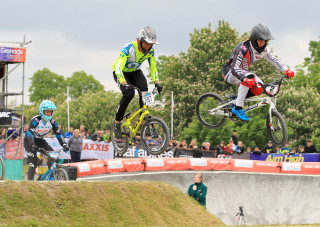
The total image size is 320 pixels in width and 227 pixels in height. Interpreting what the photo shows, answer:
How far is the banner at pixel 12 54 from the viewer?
23.3 metres

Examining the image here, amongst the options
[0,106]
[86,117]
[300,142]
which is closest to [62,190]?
[0,106]

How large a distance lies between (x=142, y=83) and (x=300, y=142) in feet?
108

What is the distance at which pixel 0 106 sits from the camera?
2438 centimetres

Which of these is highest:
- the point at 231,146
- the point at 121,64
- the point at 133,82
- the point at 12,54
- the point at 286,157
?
the point at 12,54

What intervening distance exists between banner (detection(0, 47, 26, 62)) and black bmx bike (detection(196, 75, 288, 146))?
11158mm

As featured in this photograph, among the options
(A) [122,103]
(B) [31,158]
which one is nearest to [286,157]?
(B) [31,158]

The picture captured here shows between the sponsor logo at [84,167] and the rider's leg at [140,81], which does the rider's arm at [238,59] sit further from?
the sponsor logo at [84,167]

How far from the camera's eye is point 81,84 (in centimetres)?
10019

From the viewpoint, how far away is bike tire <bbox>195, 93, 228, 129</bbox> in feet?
48.4

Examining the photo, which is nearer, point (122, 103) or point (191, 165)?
point (122, 103)

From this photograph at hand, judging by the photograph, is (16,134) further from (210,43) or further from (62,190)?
(210,43)

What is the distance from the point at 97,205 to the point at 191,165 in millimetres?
10284

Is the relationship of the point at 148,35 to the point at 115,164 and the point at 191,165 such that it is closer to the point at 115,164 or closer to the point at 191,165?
the point at 115,164

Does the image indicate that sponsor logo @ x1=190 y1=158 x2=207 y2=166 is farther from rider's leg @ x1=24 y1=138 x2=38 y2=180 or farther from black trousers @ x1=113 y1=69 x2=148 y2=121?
black trousers @ x1=113 y1=69 x2=148 y2=121
